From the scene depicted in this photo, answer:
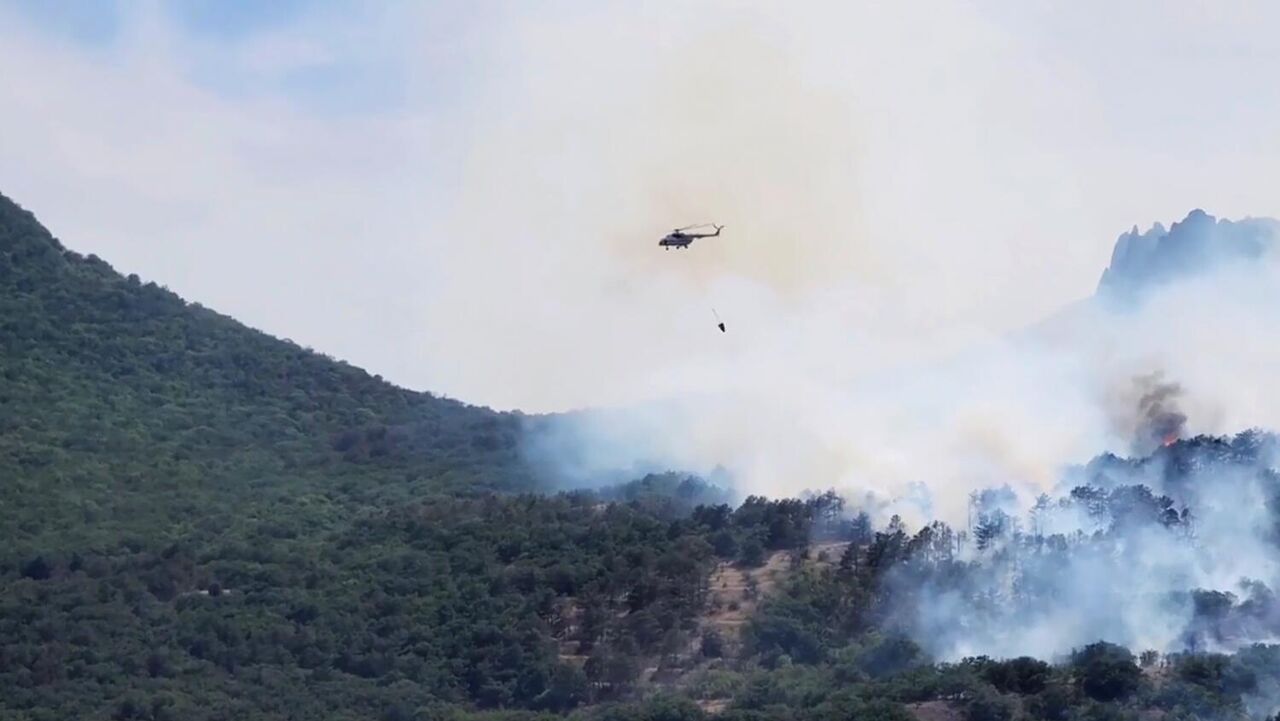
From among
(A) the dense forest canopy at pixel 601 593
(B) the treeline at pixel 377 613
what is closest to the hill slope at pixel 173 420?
(A) the dense forest canopy at pixel 601 593

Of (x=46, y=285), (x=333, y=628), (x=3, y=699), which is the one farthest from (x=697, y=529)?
(x=46, y=285)

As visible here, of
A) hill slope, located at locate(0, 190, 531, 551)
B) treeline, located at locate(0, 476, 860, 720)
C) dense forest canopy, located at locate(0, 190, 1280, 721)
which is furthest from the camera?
hill slope, located at locate(0, 190, 531, 551)

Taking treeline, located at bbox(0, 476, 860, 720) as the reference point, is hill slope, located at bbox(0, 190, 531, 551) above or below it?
above

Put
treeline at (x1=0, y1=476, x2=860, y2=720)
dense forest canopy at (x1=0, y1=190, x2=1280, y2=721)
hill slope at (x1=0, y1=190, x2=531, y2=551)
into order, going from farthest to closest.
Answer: hill slope at (x1=0, y1=190, x2=531, y2=551) → treeline at (x1=0, y1=476, x2=860, y2=720) → dense forest canopy at (x1=0, y1=190, x2=1280, y2=721)

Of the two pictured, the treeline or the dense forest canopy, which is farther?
the treeline

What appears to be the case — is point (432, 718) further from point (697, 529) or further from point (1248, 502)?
point (1248, 502)

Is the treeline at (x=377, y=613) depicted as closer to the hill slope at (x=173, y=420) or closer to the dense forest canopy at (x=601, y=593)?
the dense forest canopy at (x=601, y=593)

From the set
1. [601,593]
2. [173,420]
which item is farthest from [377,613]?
[173,420]

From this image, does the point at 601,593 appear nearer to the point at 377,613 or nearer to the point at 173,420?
the point at 377,613

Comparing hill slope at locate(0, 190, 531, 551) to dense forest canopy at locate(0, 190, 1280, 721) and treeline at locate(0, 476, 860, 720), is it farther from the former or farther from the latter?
treeline at locate(0, 476, 860, 720)

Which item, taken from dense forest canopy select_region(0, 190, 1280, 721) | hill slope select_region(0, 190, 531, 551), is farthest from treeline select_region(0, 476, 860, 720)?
hill slope select_region(0, 190, 531, 551)
